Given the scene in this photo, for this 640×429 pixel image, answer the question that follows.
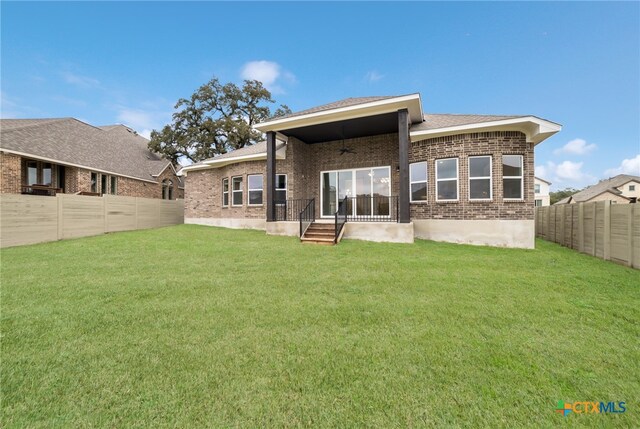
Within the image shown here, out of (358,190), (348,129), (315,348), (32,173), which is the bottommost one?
(315,348)

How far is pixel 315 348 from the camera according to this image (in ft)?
8.23

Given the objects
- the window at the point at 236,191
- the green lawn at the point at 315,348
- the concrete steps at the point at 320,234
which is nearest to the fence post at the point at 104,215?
the window at the point at 236,191

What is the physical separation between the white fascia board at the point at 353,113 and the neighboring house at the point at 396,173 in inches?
1.3

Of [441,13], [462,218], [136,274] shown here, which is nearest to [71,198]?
[136,274]

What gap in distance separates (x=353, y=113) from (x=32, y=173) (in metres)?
17.6

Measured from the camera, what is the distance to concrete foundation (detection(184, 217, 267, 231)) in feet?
41.1

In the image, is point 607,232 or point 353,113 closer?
point 607,232

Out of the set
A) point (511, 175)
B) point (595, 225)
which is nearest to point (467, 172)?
point (511, 175)

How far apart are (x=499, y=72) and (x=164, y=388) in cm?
1880

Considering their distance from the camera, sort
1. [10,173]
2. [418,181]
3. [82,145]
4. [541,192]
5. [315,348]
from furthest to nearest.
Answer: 1. [541,192]
2. [82,145]
3. [10,173]
4. [418,181]
5. [315,348]

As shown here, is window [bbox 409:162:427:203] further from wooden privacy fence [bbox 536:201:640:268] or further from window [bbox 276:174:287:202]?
window [bbox 276:174:287:202]

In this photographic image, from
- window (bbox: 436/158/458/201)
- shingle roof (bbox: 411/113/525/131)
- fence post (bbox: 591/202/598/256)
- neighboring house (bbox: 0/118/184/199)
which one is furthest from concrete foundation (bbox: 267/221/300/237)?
neighboring house (bbox: 0/118/184/199)

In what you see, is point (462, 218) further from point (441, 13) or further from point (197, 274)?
point (441, 13)

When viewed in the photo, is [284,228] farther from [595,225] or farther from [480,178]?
[595,225]
